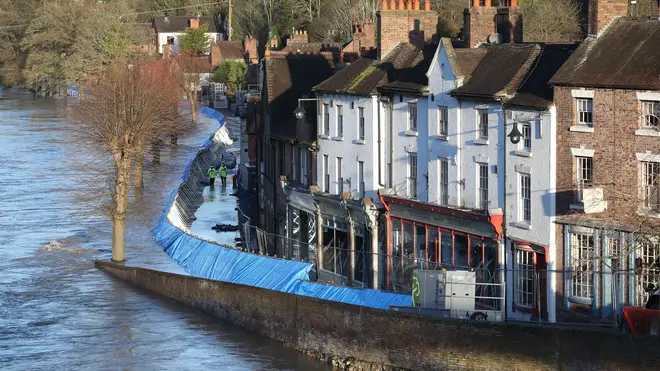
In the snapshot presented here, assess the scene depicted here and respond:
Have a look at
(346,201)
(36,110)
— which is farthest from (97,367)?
(36,110)

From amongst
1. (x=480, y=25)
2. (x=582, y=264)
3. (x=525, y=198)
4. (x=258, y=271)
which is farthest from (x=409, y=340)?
(x=480, y=25)

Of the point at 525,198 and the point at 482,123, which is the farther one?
the point at 482,123

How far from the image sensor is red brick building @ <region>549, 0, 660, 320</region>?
33625 millimetres

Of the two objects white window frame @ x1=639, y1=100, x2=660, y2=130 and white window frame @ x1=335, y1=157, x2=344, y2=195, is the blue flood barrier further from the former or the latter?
white window frame @ x1=639, y1=100, x2=660, y2=130

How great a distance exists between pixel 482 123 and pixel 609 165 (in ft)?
18.8

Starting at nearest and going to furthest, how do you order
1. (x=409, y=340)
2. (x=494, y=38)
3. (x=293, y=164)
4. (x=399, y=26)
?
(x=409, y=340) < (x=494, y=38) < (x=399, y=26) < (x=293, y=164)

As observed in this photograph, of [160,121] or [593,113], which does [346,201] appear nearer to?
[593,113]

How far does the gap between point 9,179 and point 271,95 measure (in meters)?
31.1

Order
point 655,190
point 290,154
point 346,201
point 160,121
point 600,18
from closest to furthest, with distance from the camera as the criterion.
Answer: point 655,190 → point 600,18 → point 346,201 → point 290,154 → point 160,121

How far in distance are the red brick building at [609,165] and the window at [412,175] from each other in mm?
8394

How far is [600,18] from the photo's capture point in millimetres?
36469

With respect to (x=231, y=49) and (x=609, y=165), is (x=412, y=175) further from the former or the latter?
(x=231, y=49)

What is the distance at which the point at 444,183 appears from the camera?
136 ft

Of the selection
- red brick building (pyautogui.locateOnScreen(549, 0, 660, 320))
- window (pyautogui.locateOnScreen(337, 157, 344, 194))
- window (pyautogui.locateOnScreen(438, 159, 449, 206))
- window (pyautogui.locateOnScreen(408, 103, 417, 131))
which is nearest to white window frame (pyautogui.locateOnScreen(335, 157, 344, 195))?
window (pyautogui.locateOnScreen(337, 157, 344, 194))
